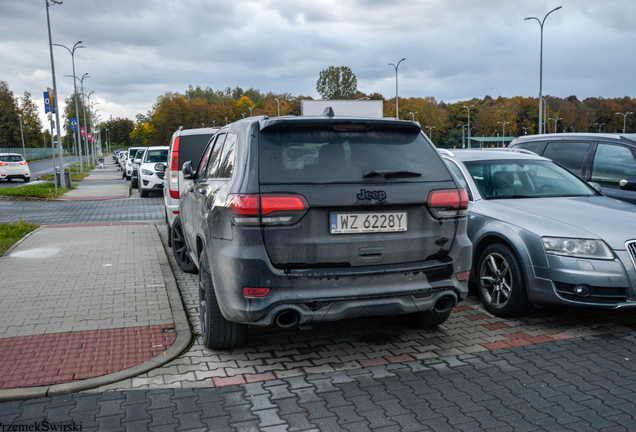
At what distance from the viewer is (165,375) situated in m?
4.06

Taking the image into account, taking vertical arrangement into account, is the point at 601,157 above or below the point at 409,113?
below

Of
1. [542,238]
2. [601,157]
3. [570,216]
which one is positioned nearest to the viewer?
[542,238]

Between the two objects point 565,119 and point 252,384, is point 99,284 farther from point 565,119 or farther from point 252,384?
point 565,119

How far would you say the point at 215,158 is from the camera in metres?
5.03

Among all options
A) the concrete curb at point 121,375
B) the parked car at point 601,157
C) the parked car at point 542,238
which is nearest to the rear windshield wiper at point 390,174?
the parked car at point 542,238

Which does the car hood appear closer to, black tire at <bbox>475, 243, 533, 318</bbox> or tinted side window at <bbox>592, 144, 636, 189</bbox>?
black tire at <bbox>475, 243, 533, 318</bbox>

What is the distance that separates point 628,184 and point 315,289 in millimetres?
5222

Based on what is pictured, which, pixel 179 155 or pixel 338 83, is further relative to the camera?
pixel 338 83

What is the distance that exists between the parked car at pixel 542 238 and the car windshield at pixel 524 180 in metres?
0.01

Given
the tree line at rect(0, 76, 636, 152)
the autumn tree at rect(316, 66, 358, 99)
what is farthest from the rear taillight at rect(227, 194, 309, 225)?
the autumn tree at rect(316, 66, 358, 99)

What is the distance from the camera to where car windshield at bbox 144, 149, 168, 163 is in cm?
2153

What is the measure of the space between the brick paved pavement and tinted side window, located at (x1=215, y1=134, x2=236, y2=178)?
61.9 inches

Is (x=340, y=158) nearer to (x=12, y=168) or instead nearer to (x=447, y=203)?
(x=447, y=203)

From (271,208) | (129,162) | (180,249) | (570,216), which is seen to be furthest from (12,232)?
(129,162)
